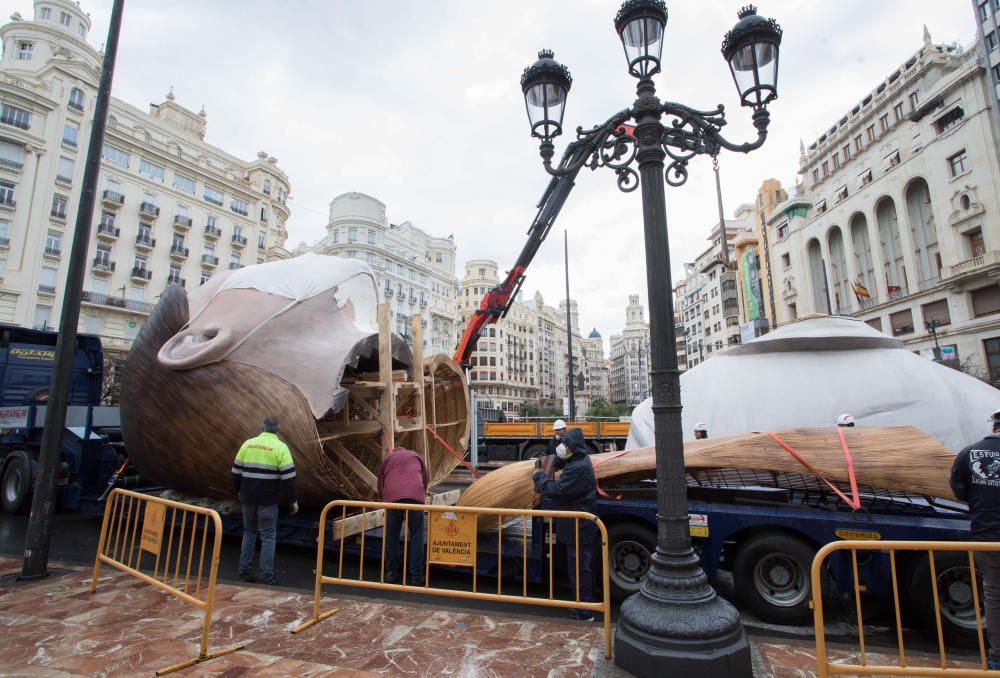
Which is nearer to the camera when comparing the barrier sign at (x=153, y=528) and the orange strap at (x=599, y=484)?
the barrier sign at (x=153, y=528)

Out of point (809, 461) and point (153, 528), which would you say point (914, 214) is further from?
point (153, 528)

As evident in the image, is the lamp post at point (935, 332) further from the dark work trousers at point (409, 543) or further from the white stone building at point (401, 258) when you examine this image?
the white stone building at point (401, 258)

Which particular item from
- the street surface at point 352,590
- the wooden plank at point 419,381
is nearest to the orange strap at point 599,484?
the street surface at point 352,590

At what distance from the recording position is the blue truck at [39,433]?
8711 millimetres

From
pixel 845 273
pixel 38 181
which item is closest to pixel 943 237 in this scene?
pixel 845 273

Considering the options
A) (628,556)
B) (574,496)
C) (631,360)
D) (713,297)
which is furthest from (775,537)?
(631,360)

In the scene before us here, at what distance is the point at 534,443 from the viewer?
17422mm

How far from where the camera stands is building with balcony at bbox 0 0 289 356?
97.2ft

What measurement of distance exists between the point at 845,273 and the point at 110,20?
5104 cm

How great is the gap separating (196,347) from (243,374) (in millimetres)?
785

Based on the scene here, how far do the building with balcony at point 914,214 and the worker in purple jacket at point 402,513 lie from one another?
37.3 m

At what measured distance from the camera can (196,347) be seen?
253 inches

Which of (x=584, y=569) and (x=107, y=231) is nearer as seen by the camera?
(x=584, y=569)

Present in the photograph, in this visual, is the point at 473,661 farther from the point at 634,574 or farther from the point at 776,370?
the point at 776,370
